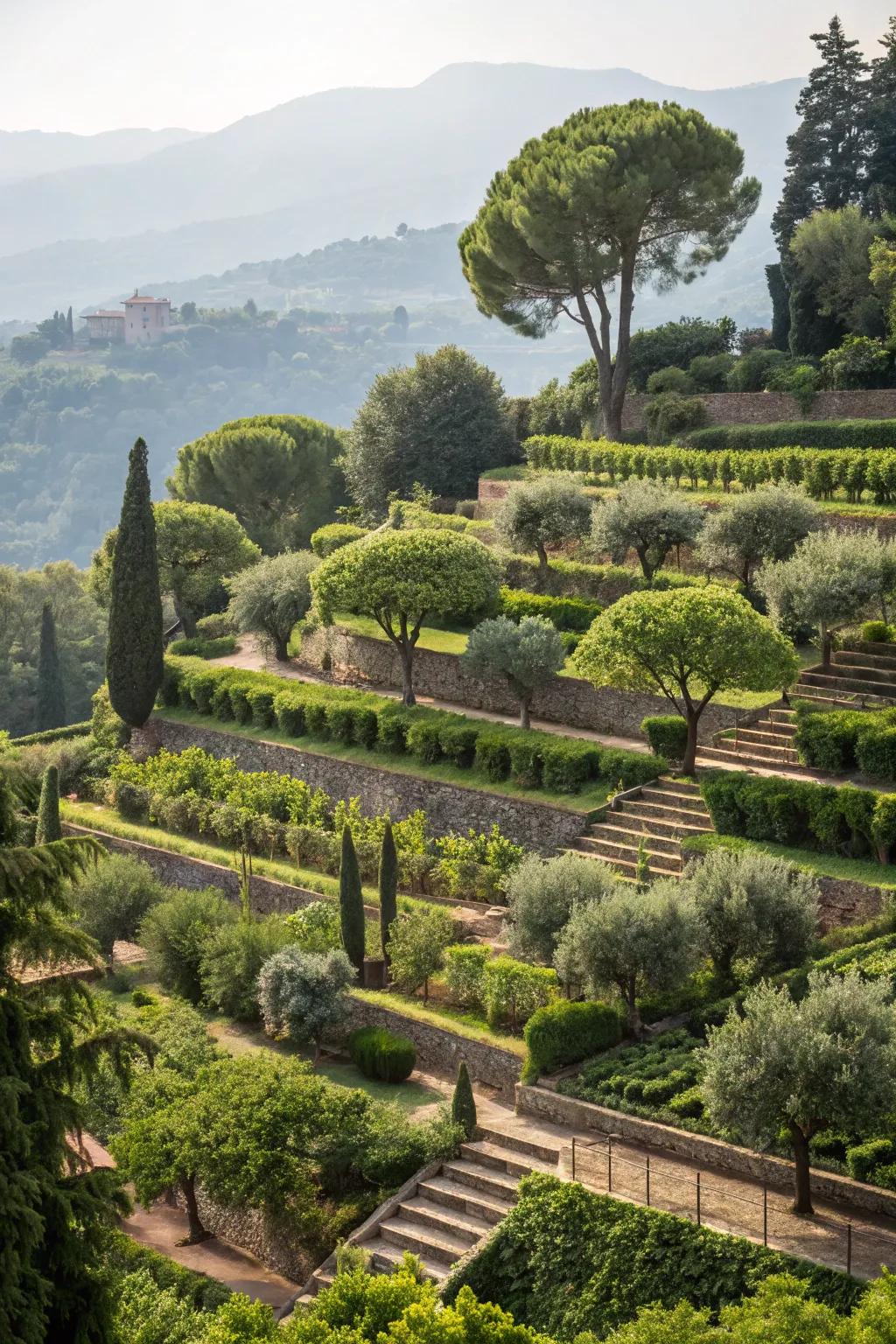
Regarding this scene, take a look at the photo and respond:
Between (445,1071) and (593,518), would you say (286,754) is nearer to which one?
(593,518)

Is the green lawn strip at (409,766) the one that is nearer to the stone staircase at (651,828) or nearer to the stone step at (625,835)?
the stone step at (625,835)

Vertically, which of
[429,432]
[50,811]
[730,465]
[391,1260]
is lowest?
[391,1260]

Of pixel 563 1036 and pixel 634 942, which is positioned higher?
pixel 634 942

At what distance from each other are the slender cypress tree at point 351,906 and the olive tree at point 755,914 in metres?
5.91

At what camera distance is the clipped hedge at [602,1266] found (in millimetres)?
17969

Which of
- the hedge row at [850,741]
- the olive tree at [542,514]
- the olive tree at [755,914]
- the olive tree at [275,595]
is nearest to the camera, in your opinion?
the olive tree at [755,914]

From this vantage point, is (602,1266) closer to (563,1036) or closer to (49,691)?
(563,1036)

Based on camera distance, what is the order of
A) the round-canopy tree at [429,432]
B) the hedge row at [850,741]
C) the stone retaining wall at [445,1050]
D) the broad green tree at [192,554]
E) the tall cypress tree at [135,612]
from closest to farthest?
the stone retaining wall at [445,1050] < the hedge row at [850,741] < the tall cypress tree at [135,612] < the broad green tree at [192,554] < the round-canopy tree at [429,432]

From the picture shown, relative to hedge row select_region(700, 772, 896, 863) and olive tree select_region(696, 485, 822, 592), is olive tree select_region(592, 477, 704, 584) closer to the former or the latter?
olive tree select_region(696, 485, 822, 592)

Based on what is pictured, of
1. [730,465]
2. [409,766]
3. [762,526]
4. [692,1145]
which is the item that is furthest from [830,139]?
[692,1145]

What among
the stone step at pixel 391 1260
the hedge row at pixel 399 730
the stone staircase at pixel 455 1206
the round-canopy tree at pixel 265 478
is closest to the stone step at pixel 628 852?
the hedge row at pixel 399 730

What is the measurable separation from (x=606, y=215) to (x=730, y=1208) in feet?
96.8

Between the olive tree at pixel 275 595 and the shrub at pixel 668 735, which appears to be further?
the olive tree at pixel 275 595

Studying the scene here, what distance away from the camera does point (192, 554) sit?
42.5m
